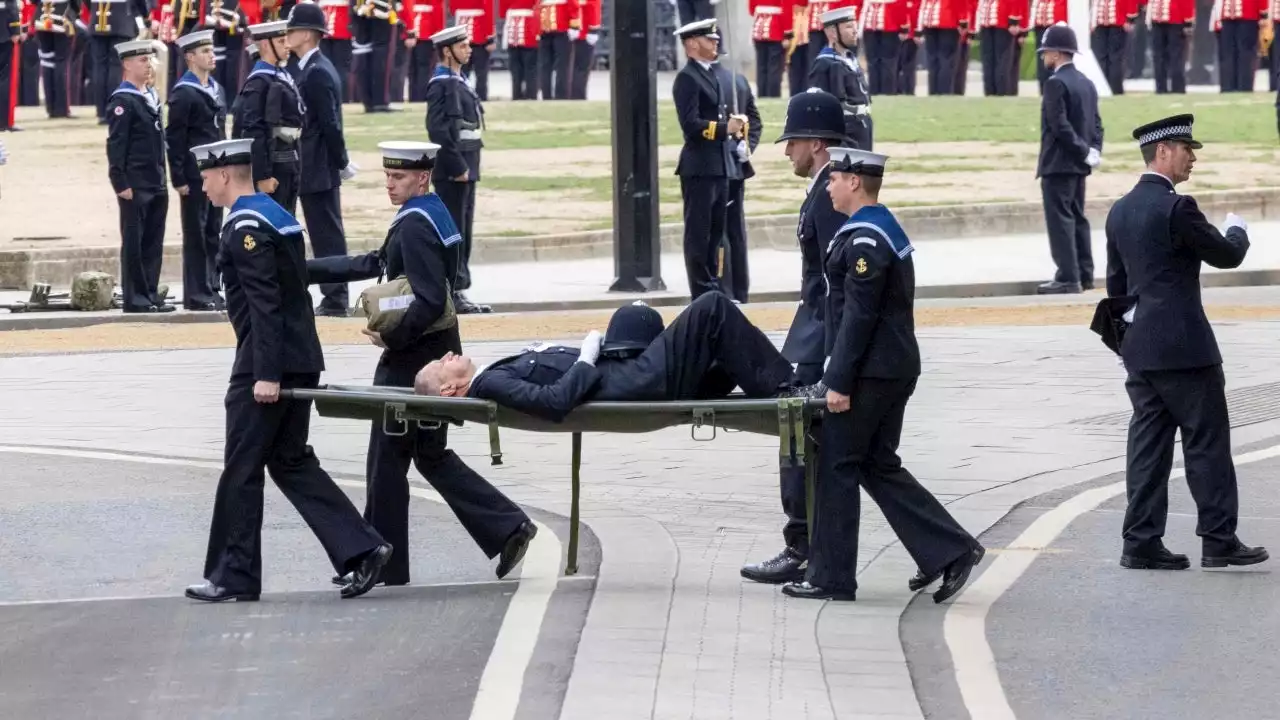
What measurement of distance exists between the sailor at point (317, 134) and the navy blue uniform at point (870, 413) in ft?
32.3

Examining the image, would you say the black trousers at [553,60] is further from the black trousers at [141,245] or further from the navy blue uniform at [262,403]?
the navy blue uniform at [262,403]

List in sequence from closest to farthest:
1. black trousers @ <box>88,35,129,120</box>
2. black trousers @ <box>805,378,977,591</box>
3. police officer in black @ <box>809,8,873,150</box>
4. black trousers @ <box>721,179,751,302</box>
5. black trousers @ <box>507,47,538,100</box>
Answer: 1. black trousers @ <box>805,378,977,591</box>
2. black trousers @ <box>721,179,751,302</box>
3. police officer in black @ <box>809,8,873,150</box>
4. black trousers @ <box>88,35,129,120</box>
5. black trousers @ <box>507,47,538,100</box>

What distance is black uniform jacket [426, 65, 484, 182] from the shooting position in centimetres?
1862

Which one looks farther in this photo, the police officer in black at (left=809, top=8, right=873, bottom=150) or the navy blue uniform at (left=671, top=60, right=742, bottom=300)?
the police officer in black at (left=809, top=8, right=873, bottom=150)

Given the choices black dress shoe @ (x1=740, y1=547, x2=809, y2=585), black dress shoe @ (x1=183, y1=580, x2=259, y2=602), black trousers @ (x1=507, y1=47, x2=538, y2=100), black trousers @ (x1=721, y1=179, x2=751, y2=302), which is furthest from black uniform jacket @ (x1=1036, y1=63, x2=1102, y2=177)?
black trousers @ (x1=507, y1=47, x2=538, y2=100)

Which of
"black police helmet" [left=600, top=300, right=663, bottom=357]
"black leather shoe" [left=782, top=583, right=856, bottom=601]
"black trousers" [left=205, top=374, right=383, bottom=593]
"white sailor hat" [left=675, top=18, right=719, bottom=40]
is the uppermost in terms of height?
"white sailor hat" [left=675, top=18, right=719, bottom=40]

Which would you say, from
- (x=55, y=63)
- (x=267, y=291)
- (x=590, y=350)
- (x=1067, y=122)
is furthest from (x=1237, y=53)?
(x=267, y=291)

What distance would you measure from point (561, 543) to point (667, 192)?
15485 millimetres

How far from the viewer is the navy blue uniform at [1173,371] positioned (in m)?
9.37

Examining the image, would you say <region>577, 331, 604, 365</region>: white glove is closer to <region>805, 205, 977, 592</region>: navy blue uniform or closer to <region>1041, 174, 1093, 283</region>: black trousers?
<region>805, 205, 977, 592</region>: navy blue uniform

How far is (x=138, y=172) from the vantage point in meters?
18.4

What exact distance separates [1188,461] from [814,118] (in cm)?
195

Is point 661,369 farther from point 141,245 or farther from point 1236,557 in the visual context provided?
point 141,245

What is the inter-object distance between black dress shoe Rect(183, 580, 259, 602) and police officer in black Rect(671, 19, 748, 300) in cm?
956
